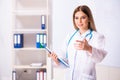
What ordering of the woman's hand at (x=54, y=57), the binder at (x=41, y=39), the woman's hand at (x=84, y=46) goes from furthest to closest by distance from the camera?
the binder at (x=41, y=39)
the woman's hand at (x=54, y=57)
the woman's hand at (x=84, y=46)

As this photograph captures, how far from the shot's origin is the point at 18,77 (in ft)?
10.1

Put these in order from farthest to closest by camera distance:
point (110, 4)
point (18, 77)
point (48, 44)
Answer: point (18, 77), point (48, 44), point (110, 4)

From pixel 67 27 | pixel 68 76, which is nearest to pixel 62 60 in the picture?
pixel 68 76

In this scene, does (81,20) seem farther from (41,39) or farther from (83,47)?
(41,39)

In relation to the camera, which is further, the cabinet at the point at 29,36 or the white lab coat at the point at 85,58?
the cabinet at the point at 29,36

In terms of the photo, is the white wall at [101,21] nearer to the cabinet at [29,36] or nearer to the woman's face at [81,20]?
the woman's face at [81,20]

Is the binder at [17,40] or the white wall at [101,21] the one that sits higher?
the white wall at [101,21]

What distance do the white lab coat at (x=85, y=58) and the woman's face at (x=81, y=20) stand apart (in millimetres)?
73

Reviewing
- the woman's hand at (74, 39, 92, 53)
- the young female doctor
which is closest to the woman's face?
the young female doctor

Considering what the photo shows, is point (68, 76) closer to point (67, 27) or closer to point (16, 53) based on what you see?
point (67, 27)

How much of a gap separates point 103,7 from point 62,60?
2.50 feet

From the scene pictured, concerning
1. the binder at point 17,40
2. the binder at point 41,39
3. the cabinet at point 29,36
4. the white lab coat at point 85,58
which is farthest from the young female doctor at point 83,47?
the binder at point 17,40

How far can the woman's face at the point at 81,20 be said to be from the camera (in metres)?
2.42

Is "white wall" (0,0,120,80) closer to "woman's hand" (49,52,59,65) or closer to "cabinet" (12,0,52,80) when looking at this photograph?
"woman's hand" (49,52,59,65)
